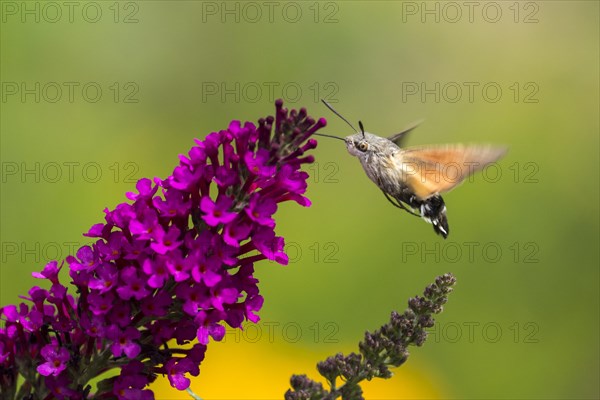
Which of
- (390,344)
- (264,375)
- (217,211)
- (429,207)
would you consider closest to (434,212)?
(429,207)

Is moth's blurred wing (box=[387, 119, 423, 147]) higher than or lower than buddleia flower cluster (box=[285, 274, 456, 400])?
higher

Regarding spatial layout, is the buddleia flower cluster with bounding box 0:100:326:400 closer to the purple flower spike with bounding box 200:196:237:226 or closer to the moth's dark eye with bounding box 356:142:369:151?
the purple flower spike with bounding box 200:196:237:226

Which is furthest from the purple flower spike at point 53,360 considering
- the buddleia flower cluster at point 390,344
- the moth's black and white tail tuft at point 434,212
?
the moth's black and white tail tuft at point 434,212

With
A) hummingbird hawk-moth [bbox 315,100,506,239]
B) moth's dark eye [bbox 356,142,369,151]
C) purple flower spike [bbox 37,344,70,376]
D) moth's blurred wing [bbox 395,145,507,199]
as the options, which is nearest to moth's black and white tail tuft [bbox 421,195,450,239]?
hummingbird hawk-moth [bbox 315,100,506,239]

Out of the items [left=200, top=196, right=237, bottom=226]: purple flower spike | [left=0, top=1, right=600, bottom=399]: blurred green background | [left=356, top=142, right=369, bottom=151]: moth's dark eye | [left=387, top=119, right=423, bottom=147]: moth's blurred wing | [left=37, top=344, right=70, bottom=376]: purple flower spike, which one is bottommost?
[left=37, top=344, right=70, bottom=376]: purple flower spike

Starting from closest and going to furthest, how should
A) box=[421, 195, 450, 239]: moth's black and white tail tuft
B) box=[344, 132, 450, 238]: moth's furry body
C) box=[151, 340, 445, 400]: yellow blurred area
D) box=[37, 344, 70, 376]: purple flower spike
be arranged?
box=[37, 344, 70, 376]: purple flower spike, box=[344, 132, 450, 238]: moth's furry body, box=[421, 195, 450, 239]: moth's black and white tail tuft, box=[151, 340, 445, 400]: yellow blurred area

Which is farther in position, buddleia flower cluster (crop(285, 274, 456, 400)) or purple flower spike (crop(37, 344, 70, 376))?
buddleia flower cluster (crop(285, 274, 456, 400))

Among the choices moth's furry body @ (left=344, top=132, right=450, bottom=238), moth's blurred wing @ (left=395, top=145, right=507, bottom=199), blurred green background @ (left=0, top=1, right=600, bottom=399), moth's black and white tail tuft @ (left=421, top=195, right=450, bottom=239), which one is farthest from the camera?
blurred green background @ (left=0, top=1, right=600, bottom=399)
